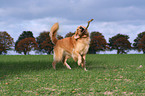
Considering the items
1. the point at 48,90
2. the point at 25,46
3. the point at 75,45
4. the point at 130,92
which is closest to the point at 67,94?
the point at 48,90

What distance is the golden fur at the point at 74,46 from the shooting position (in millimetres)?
10016

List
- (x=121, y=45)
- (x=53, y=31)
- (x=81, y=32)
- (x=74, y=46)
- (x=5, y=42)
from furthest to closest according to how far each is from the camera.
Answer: (x=121, y=45) → (x=5, y=42) → (x=53, y=31) → (x=74, y=46) → (x=81, y=32)

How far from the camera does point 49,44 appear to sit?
192 ft

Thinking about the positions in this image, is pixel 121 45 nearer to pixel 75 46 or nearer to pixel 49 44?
pixel 49 44

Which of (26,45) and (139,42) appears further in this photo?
(139,42)

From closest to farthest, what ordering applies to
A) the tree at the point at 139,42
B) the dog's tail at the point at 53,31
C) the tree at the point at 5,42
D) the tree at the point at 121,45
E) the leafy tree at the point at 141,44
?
the dog's tail at the point at 53,31 < the tree at the point at 5,42 < the leafy tree at the point at 141,44 < the tree at the point at 139,42 < the tree at the point at 121,45

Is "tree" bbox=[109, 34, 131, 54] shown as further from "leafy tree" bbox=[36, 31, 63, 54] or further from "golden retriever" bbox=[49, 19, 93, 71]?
"golden retriever" bbox=[49, 19, 93, 71]

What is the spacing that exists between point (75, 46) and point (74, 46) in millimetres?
122

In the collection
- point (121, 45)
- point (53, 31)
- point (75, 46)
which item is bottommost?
point (75, 46)

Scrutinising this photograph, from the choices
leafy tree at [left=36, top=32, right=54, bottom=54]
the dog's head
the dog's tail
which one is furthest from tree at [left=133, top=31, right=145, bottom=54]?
the dog's head

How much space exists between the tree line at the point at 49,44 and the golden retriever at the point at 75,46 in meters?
45.2

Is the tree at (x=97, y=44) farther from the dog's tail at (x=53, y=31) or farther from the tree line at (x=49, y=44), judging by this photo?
the dog's tail at (x=53, y=31)

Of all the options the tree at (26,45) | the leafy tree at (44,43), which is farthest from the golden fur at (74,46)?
the tree at (26,45)

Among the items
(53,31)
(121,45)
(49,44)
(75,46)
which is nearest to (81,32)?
(75,46)
